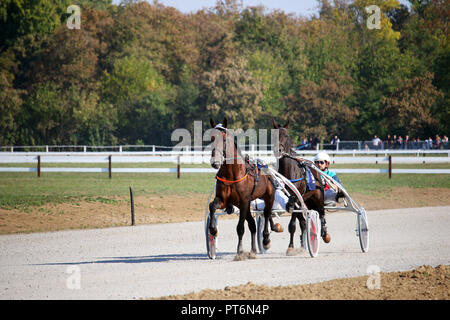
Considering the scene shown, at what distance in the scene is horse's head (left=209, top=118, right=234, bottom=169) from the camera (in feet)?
32.3

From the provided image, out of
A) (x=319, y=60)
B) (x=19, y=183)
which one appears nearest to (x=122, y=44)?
(x=319, y=60)

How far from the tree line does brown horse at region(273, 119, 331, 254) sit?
40.8m

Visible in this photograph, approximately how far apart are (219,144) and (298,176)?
1942 mm

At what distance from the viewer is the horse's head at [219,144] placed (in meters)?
9.86

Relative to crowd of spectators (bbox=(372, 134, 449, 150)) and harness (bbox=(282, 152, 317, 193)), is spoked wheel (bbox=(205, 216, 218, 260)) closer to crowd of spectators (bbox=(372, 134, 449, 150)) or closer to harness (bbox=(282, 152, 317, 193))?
harness (bbox=(282, 152, 317, 193))

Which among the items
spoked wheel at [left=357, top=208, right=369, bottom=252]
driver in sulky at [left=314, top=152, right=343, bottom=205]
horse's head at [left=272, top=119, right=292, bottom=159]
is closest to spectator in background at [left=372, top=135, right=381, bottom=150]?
driver in sulky at [left=314, top=152, right=343, bottom=205]

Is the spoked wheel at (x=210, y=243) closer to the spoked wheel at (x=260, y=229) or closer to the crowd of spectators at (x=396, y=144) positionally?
the spoked wheel at (x=260, y=229)

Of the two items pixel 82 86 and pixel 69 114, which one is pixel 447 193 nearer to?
pixel 69 114

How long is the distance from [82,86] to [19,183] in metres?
37.8

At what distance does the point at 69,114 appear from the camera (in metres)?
58.5

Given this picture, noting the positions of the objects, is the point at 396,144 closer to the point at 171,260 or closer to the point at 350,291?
the point at 171,260

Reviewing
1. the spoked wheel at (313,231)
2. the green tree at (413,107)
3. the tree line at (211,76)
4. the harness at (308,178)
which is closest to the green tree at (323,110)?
the tree line at (211,76)

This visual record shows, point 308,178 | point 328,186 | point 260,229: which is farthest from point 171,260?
point 328,186

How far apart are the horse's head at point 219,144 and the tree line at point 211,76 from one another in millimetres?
42636
